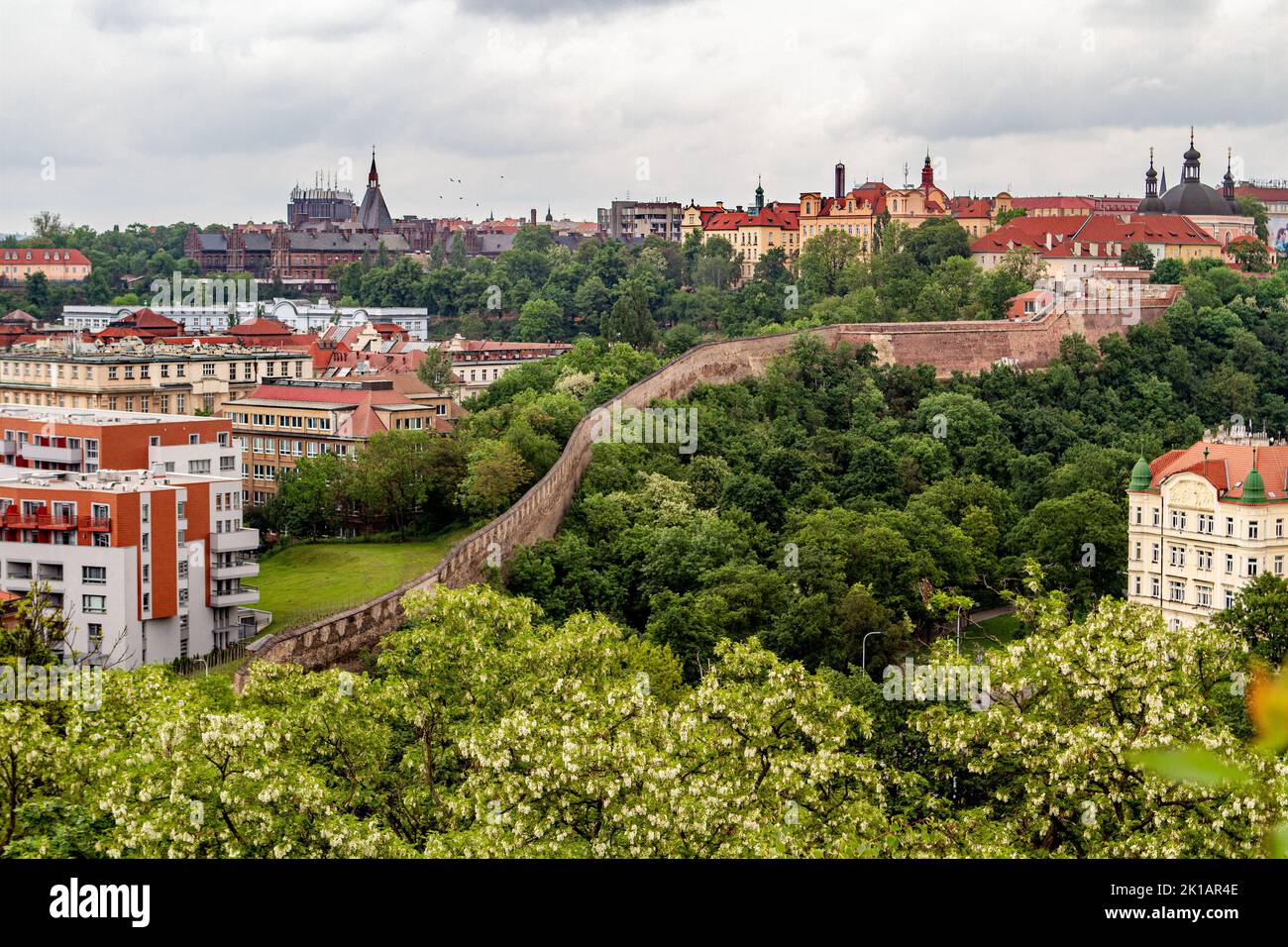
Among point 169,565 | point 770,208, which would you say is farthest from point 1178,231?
point 169,565

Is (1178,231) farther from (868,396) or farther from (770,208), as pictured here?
(868,396)

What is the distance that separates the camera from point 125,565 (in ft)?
107

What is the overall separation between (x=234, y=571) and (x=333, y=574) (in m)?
4.25

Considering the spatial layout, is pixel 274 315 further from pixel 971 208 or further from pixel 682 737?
pixel 682 737

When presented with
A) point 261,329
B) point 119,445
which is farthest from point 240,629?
point 261,329

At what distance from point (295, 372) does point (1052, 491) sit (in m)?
29.0

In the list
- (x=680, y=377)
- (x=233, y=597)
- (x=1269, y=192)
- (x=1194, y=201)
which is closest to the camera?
(x=233, y=597)

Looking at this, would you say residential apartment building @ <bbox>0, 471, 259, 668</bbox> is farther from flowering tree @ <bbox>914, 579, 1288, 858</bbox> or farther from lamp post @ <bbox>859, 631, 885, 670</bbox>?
flowering tree @ <bbox>914, 579, 1288, 858</bbox>

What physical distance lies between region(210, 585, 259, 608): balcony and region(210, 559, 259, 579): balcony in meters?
0.30

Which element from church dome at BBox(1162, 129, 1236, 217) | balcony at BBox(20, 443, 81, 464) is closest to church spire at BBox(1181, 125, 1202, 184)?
church dome at BBox(1162, 129, 1236, 217)

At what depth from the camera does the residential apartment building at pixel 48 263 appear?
117 metres

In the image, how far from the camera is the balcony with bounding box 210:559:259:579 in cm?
3475

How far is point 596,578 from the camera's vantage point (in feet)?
133

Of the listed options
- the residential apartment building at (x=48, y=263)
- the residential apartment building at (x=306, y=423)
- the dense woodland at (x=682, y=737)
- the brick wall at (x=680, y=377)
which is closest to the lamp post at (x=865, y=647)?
the dense woodland at (x=682, y=737)
